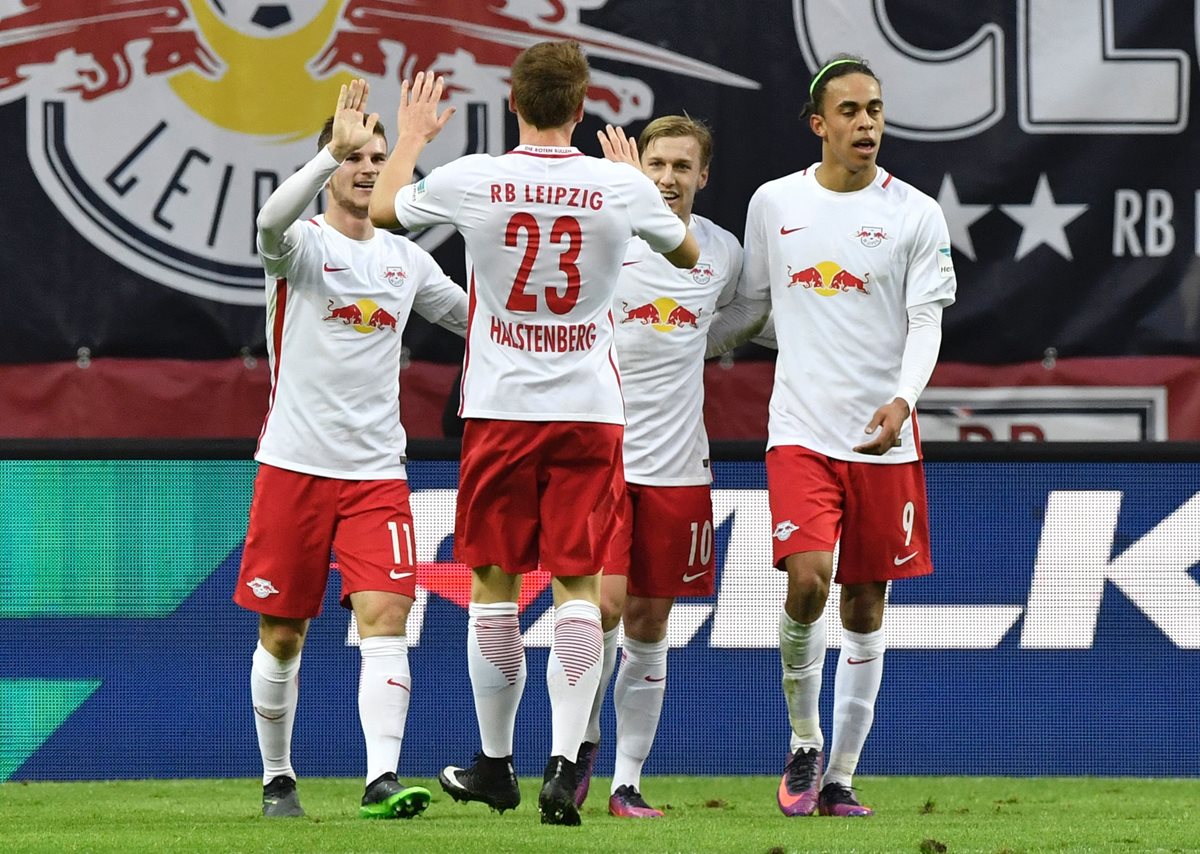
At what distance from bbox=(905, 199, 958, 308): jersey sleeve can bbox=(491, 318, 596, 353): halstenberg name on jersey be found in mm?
1418

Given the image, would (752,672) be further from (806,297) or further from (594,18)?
(594,18)

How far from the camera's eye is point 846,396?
6191mm

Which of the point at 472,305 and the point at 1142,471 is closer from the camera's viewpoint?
the point at 472,305

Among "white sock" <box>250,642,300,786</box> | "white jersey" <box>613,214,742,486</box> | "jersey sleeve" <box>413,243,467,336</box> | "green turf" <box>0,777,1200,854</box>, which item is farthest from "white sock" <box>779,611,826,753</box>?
"white sock" <box>250,642,300,786</box>

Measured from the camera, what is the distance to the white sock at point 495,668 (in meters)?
5.39

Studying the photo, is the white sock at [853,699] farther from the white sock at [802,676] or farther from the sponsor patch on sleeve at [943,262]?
the sponsor patch on sleeve at [943,262]

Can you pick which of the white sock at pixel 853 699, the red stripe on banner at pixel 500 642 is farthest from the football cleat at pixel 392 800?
the white sock at pixel 853 699

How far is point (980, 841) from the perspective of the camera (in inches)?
202

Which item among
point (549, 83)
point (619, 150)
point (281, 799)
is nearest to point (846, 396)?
point (619, 150)

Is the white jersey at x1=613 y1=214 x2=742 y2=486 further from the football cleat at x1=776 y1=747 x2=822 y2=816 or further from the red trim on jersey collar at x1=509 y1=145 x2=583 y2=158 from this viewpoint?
the red trim on jersey collar at x1=509 y1=145 x2=583 y2=158

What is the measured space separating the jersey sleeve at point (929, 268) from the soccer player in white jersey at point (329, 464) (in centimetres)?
158

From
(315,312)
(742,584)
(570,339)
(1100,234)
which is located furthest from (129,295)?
(1100,234)

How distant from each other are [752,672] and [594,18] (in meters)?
2.71

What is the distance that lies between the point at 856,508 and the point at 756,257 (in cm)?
90
